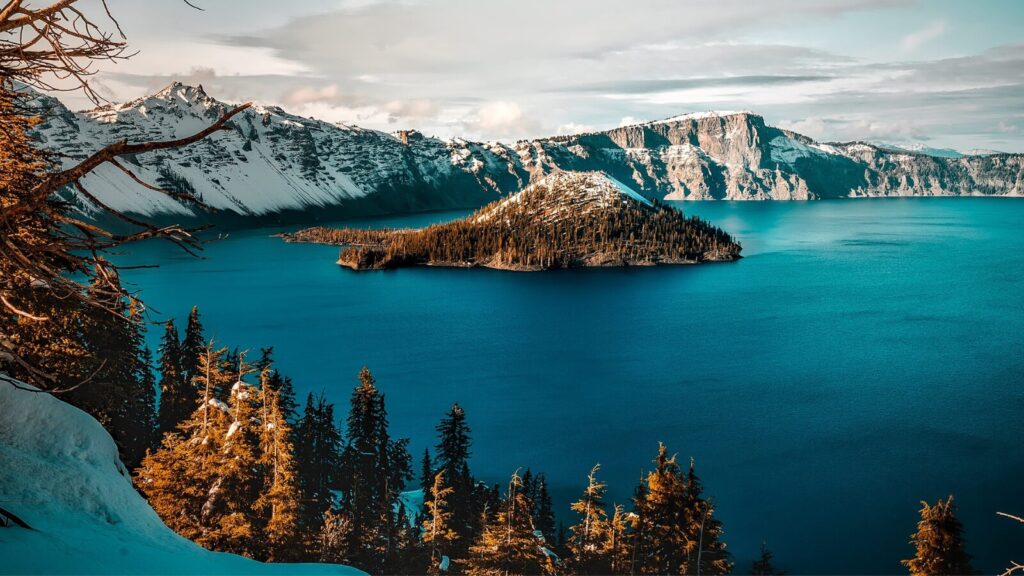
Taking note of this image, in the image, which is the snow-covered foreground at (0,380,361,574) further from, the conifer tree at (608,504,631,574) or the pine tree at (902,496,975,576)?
the pine tree at (902,496,975,576)

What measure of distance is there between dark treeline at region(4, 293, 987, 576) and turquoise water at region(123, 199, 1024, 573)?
27.4ft

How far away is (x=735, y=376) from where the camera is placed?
247ft

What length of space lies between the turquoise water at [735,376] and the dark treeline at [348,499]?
8.36 metres

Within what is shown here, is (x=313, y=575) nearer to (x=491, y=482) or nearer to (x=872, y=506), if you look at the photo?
(x=491, y=482)

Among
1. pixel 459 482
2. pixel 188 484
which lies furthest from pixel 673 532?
pixel 188 484

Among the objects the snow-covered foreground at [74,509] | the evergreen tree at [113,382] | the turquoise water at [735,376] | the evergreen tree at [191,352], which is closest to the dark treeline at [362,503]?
the evergreen tree at [191,352]

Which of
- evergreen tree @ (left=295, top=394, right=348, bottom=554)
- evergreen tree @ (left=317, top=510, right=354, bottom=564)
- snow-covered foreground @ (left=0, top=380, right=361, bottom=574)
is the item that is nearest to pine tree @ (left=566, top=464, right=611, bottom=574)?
evergreen tree @ (left=317, top=510, right=354, bottom=564)

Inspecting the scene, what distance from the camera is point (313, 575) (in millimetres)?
9531

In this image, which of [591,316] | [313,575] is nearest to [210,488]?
[313,575]

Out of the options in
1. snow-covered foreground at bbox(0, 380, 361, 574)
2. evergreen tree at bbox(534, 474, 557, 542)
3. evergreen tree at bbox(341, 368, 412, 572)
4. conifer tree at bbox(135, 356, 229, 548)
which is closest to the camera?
snow-covered foreground at bbox(0, 380, 361, 574)

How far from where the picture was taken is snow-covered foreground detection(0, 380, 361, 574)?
303 inches

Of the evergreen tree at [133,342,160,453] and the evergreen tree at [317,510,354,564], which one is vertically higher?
the evergreen tree at [133,342,160,453]

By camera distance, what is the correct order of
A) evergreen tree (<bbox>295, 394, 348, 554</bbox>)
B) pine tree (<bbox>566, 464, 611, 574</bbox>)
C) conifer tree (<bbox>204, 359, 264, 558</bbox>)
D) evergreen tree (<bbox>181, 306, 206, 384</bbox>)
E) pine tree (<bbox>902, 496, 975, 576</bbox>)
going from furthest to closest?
evergreen tree (<bbox>181, 306, 206, 384</bbox>), evergreen tree (<bbox>295, 394, 348, 554</bbox>), pine tree (<bbox>566, 464, 611, 574</bbox>), pine tree (<bbox>902, 496, 975, 576</bbox>), conifer tree (<bbox>204, 359, 264, 558</bbox>)

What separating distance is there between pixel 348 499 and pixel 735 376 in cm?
4970
